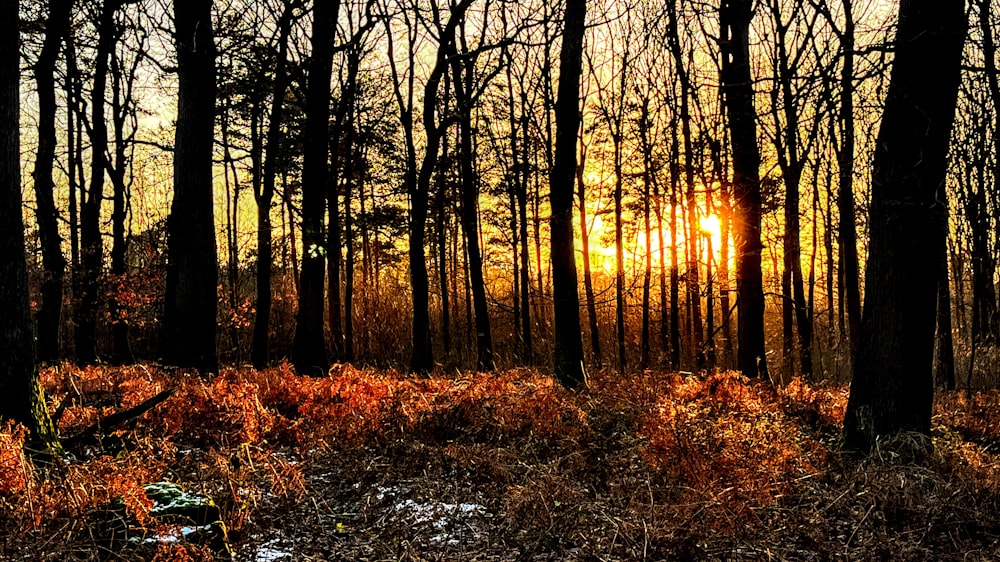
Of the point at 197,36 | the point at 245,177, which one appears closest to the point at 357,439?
the point at 197,36

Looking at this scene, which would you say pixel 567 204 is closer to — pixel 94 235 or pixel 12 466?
pixel 12 466

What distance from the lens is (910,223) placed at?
5.41m

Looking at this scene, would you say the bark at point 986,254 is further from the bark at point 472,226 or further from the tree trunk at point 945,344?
the bark at point 472,226

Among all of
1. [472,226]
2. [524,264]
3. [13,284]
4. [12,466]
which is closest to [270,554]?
[12,466]

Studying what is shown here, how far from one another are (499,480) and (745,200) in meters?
6.28

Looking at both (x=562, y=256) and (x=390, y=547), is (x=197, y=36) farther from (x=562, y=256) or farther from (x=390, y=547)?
(x=390, y=547)

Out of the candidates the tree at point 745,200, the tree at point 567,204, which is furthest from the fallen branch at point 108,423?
the tree at point 745,200

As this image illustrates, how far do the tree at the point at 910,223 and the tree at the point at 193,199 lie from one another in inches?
285

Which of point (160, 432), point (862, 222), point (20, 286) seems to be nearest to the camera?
point (20, 286)

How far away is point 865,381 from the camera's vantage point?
18.7 feet

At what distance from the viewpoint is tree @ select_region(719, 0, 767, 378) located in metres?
9.24

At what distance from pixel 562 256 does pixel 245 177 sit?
65.7 feet

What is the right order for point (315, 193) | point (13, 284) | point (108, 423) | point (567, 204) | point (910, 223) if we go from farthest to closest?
1. point (315, 193)
2. point (567, 204)
3. point (910, 223)
4. point (108, 423)
5. point (13, 284)

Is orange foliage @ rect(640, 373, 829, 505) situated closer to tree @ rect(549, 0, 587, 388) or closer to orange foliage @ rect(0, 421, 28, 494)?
tree @ rect(549, 0, 587, 388)
